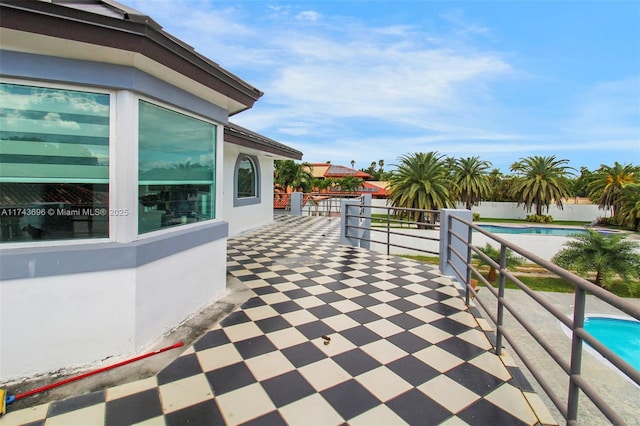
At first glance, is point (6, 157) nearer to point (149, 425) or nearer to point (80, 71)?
point (80, 71)

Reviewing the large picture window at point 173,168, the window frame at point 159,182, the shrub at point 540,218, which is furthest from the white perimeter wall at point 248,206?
the shrub at point 540,218

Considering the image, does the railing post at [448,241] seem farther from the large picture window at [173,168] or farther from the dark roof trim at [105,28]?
the dark roof trim at [105,28]

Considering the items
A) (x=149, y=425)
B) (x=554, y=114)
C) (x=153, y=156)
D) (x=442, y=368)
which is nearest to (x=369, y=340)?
(x=442, y=368)

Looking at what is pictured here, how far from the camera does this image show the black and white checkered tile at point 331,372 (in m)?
1.81

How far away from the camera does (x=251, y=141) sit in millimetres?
7539

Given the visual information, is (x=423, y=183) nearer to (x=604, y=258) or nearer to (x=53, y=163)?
(x=604, y=258)

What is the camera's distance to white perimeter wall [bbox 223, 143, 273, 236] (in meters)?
8.04

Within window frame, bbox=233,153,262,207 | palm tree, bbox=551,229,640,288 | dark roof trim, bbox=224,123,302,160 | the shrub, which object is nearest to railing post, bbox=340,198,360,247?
dark roof trim, bbox=224,123,302,160

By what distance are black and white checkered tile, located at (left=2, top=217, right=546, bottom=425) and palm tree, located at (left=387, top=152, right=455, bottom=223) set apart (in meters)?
13.5

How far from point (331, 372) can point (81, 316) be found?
6.33 feet

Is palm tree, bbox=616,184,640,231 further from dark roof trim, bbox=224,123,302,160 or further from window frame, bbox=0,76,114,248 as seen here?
window frame, bbox=0,76,114,248

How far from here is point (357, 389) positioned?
6.74ft

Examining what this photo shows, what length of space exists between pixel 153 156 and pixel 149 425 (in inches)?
82.0

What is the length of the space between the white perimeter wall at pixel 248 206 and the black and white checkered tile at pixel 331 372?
186 inches
